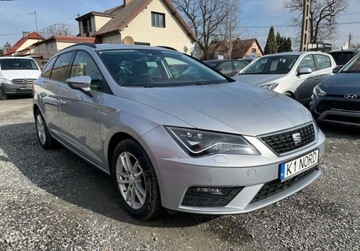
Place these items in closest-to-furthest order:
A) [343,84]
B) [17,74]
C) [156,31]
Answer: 1. [343,84]
2. [17,74]
3. [156,31]

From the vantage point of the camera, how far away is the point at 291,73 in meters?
7.10

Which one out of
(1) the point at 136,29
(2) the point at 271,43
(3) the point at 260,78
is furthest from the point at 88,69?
(2) the point at 271,43

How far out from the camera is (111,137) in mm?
2943

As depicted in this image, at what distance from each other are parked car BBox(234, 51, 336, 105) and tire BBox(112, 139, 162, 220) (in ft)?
14.9

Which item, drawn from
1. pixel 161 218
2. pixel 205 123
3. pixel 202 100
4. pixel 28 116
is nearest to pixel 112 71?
pixel 202 100

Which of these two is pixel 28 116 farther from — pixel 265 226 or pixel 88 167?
pixel 265 226

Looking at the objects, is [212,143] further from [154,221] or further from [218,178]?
[154,221]

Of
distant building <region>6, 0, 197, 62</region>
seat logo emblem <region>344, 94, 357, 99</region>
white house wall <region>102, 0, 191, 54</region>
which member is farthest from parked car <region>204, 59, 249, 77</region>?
white house wall <region>102, 0, 191, 54</region>

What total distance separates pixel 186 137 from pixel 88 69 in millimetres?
1751

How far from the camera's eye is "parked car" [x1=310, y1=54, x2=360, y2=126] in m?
5.07

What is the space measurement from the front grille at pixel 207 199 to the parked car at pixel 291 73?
15.4ft

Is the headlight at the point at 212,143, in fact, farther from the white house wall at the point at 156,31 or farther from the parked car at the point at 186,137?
the white house wall at the point at 156,31

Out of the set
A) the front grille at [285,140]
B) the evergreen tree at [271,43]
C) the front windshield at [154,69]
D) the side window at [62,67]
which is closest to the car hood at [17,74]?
the side window at [62,67]

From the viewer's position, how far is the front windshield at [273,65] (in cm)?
738
